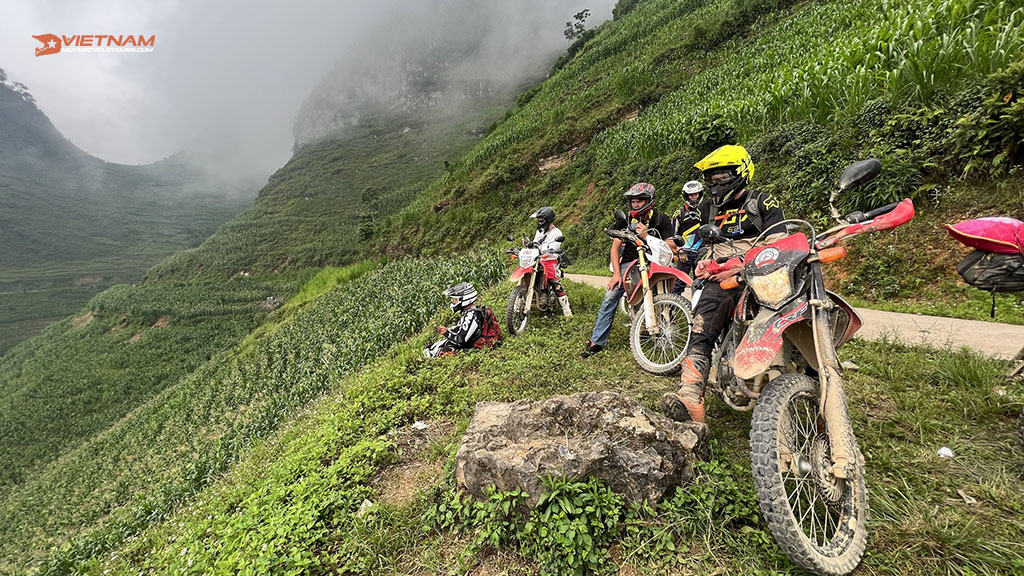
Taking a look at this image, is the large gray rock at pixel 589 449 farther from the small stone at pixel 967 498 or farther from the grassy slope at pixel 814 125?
the grassy slope at pixel 814 125

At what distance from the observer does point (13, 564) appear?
10.1 metres

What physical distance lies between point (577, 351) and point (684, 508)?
290cm

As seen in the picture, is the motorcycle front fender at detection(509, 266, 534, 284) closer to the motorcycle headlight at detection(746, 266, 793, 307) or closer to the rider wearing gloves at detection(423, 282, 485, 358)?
the rider wearing gloves at detection(423, 282, 485, 358)

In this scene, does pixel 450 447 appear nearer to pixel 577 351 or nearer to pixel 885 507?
pixel 577 351

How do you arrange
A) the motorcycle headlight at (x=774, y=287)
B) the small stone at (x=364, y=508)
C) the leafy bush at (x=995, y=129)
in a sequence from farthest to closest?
the leafy bush at (x=995, y=129), the small stone at (x=364, y=508), the motorcycle headlight at (x=774, y=287)

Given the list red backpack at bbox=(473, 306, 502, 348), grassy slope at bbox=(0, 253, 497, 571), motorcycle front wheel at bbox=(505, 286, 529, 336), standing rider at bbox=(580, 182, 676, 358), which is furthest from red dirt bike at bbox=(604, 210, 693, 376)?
grassy slope at bbox=(0, 253, 497, 571)

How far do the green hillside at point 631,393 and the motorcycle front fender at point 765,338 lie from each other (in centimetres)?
A: 74

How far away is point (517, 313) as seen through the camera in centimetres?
657

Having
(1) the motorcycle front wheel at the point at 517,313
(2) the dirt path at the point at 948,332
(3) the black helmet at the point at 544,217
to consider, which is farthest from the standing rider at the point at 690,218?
(1) the motorcycle front wheel at the point at 517,313

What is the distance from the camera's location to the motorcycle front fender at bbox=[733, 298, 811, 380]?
220cm

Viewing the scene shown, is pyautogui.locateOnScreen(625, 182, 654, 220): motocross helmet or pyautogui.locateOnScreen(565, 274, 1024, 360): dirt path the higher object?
pyautogui.locateOnScreen(625, 182, 654, 220): motocross helmet

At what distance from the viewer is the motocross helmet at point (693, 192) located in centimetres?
409

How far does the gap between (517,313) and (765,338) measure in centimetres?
452

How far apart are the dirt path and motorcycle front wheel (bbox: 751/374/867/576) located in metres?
2.78
